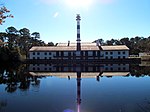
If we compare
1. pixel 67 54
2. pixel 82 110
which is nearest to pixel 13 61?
pixel 67 54

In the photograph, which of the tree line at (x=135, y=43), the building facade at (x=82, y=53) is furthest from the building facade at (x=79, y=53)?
the tree line at (x=135, y=43)

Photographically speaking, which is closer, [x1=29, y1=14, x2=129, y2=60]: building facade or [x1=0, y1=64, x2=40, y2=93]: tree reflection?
[x1=0, y1=64, x2=40, y2=93]: tree reflection

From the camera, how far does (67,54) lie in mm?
48219

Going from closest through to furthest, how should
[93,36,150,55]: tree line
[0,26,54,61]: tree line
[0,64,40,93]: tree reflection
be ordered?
1. [0,64,40,93]: tree reflection
2. [0,26,54,61]: tree line
3. [93,36,150,55]: tree line

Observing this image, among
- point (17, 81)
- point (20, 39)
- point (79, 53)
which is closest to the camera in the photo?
point (17, 81)

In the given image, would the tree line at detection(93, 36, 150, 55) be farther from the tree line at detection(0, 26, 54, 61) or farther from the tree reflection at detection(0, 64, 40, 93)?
the tree reflection at detection(0, 64, 40, 93)

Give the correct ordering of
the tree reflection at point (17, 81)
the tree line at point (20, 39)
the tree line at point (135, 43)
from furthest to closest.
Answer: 1. the tree line at point (135, 43)
2. the tree line at point (20, 39)
3. the tree reflection at point (17, 81)

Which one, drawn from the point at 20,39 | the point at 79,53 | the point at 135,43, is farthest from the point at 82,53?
the point at 135,43

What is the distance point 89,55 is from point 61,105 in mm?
37015

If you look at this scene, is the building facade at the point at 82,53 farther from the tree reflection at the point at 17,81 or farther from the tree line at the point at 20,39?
the tree reflection at the point at 17,81

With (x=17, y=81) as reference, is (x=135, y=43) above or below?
above

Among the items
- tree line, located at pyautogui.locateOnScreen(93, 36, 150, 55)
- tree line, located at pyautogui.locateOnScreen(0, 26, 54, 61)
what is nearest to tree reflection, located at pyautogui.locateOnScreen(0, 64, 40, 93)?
tree line, located at pyautogui.locateOnScreen(0, 26, 54, 61)

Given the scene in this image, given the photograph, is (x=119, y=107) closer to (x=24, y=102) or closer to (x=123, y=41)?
(x=24, y=102)

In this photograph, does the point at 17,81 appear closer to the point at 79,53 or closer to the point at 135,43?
the point at 79,53
